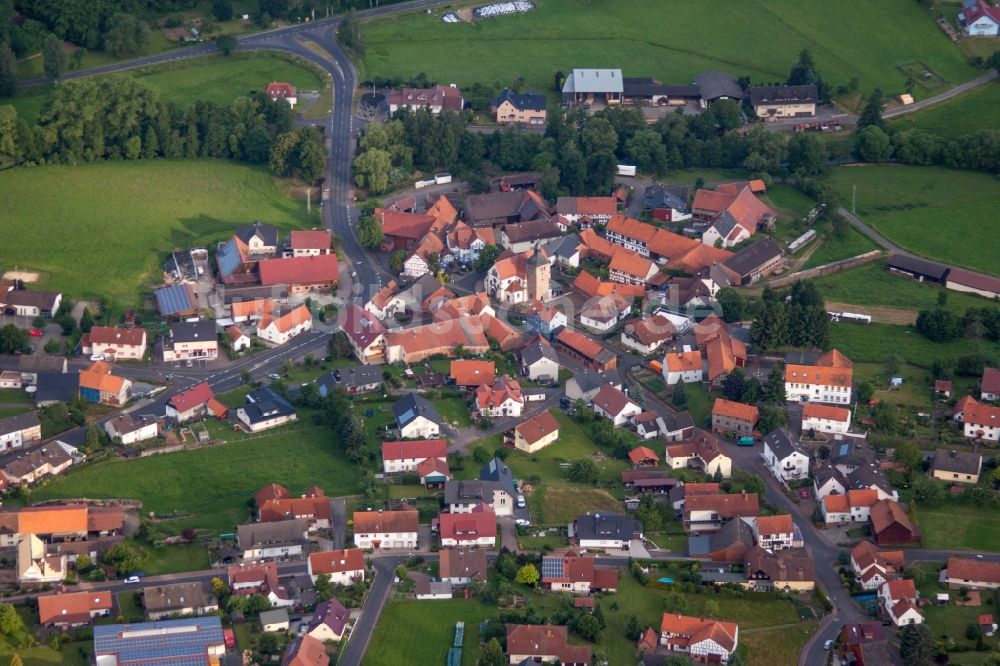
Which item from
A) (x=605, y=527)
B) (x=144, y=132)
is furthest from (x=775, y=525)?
(x=144, y=132)

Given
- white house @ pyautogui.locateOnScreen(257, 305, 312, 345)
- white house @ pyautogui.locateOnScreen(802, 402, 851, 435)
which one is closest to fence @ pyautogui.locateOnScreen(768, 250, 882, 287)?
white house @ pyautogui.locateOnScreen(802, 402, 851, 435)

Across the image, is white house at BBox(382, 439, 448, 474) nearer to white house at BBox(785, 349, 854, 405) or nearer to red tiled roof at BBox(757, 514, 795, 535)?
red tiled roof at BBox(757, 514, 795, 535)

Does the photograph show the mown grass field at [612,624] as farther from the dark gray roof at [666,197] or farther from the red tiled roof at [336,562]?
the dark gray roof at [666,197]

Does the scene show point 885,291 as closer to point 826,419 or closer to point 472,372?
point 826,419

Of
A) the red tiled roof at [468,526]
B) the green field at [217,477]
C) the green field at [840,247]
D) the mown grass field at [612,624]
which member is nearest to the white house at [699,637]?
the mown grass field at [612,624]

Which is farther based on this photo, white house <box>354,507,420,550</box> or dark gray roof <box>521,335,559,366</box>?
dark gray roof <box>521,335,559,366</box>

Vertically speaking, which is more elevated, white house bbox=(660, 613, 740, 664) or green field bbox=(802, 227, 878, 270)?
green field bbox=(802, 227, 878, 270)
